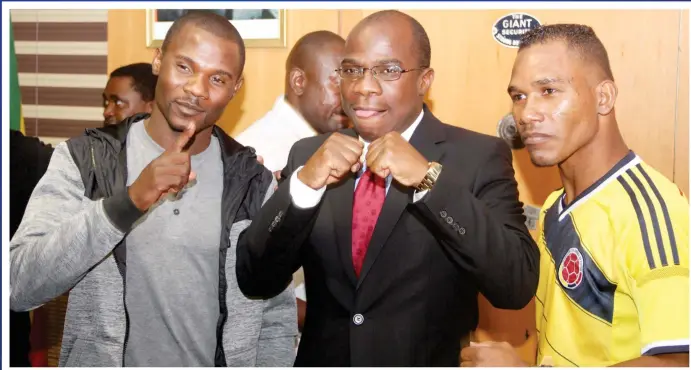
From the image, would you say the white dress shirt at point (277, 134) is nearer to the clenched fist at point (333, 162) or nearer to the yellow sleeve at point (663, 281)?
the clenched fist at point (333, 162)

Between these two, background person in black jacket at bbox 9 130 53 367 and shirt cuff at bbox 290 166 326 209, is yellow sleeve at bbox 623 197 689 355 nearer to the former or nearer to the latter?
shirt cuff at bbox 290 166 326 209

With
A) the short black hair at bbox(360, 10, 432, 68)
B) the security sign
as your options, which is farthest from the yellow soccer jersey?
the security sign

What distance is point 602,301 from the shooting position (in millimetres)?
1641

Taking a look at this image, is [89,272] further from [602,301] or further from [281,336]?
[602,301]

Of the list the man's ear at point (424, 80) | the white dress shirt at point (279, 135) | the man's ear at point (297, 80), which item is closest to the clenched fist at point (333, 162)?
the man's ear at point (424, 80)

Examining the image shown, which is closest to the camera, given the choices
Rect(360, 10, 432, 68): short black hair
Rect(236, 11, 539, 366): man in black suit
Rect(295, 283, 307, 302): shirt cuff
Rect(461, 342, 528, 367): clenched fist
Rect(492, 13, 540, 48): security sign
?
Rect(461, 342, 528, 367): clenched fist

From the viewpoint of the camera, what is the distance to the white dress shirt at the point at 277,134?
2.66m

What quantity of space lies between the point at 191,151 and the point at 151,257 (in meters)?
0.33

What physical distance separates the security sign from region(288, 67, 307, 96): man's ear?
2.74 feet

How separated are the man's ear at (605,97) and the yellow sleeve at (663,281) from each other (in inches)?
12.4

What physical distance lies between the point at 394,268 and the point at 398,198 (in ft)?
0.60

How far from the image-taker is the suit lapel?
179 cm

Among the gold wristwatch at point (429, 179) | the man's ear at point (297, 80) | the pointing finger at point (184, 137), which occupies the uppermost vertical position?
the man's ear at point (297, 80)

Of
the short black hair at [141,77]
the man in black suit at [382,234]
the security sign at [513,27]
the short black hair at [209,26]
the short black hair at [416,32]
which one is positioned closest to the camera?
the man in black suit at [382,234]
